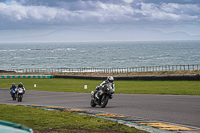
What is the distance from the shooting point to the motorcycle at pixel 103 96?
51.7ft

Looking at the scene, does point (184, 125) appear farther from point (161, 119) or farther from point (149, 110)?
point (149, 110)

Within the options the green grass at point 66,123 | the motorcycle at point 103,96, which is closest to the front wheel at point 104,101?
the motorcycle at point 103,96

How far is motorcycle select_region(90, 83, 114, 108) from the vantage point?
15750 millimetres

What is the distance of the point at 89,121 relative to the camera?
37.9 ft

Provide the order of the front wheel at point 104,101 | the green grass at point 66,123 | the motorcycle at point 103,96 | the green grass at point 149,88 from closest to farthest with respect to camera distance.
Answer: the green grass at point 66,123, the motorcycle at point 103,96, the front wheel at point 104,101, the green grass at point 149,88

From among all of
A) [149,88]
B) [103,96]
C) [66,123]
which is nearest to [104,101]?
[103,96]

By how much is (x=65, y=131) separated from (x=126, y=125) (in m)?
1.94

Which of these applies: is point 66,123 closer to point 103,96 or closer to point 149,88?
point 103,96

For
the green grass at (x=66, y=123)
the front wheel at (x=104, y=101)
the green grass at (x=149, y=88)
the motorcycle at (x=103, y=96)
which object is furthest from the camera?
the green grass at (x=149, y=88)

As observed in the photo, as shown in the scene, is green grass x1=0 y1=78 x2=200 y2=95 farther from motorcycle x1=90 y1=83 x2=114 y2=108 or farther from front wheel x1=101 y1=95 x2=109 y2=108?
front wheel x1=101 y1=95 x2=109 y2=108

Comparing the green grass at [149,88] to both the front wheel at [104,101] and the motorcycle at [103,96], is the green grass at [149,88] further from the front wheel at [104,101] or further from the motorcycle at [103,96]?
the front wheel at [104,101]

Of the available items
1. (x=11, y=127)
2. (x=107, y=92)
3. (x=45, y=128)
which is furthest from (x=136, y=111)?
(x=11, y=127)

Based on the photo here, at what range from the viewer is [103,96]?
16.6 meters

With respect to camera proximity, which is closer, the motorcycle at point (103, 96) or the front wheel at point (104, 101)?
the motorcycle at point (103, 96)
